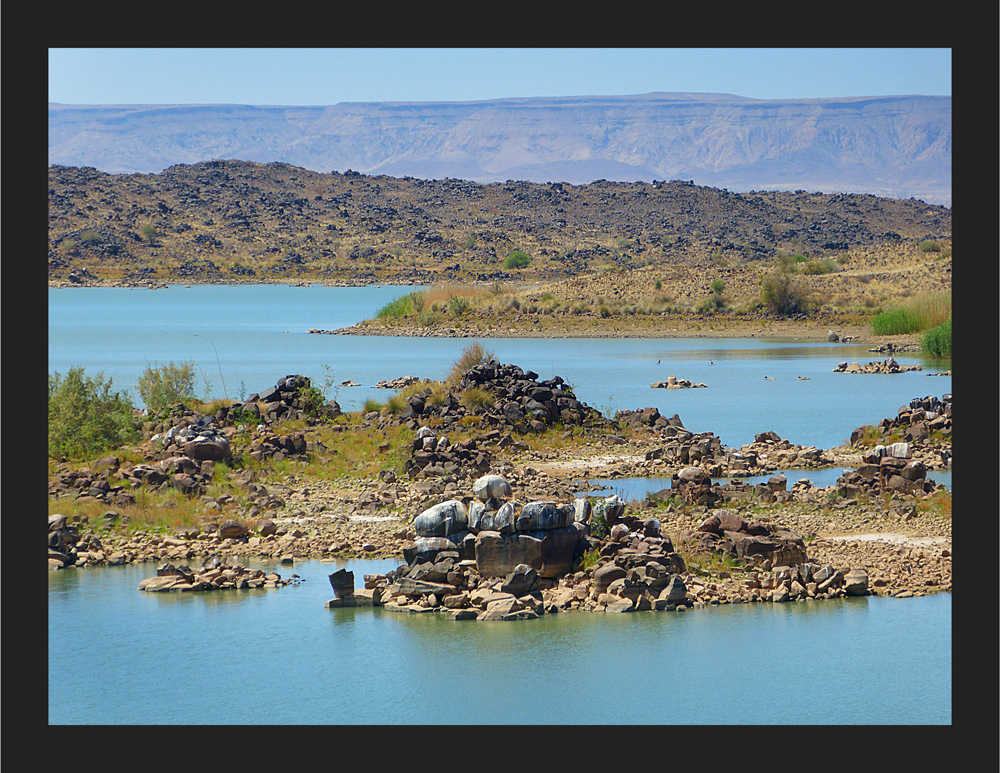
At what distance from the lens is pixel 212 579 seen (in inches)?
551

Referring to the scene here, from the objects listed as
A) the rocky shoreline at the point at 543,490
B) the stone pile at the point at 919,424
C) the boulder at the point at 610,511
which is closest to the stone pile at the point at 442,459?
the rocky shoreline at the point at 543,490

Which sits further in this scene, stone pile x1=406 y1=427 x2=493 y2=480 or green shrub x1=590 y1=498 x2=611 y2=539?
stone pile x1=406 y1=427 x2=493 y2=480

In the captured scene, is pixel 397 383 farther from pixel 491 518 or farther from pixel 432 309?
pixel 432 309

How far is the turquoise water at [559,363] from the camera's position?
30.6m

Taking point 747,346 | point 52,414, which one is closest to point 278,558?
point 52,414

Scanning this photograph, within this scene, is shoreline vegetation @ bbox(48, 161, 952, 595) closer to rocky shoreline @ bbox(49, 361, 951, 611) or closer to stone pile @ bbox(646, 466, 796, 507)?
rocky shoreline @ bbox(49, 361, 951, 611)

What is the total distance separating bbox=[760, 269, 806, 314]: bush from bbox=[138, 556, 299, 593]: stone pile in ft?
165

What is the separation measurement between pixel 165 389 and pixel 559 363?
22.6m

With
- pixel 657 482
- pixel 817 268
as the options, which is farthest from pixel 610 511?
pixel 817 268

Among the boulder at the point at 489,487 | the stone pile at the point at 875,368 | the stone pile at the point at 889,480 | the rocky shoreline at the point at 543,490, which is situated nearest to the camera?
the rocky shoreline at the point at 543,490

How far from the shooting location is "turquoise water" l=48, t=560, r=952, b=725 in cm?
1054

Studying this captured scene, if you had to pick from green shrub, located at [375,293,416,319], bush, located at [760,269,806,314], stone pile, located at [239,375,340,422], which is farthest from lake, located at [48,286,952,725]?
bush, located at [760,269,806,314]

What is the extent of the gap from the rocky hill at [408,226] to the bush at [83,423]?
70.1 meters

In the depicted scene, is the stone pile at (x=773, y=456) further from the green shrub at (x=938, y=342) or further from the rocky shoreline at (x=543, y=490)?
the green shrub at (x=938, y=342)
